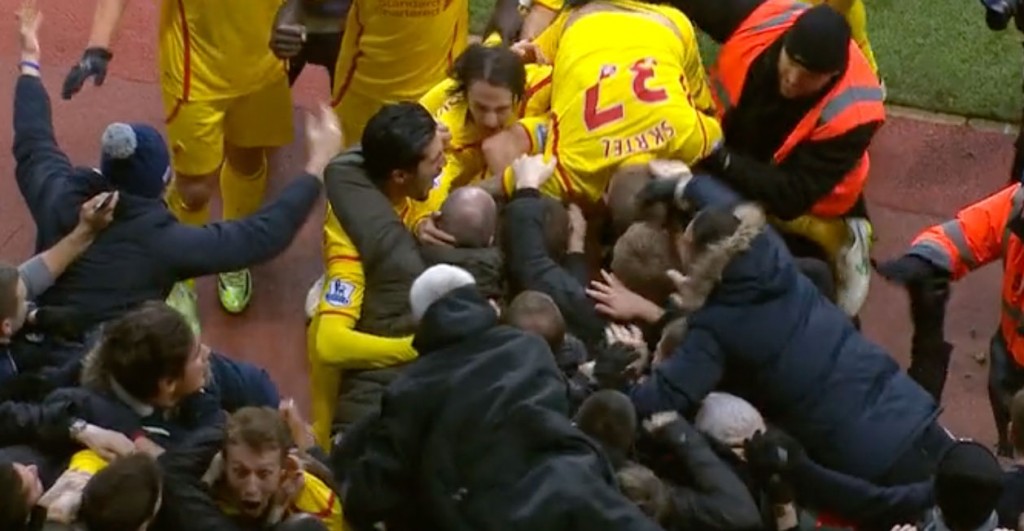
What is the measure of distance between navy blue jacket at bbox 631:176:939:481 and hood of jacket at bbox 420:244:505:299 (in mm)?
571

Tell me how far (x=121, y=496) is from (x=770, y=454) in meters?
1.62

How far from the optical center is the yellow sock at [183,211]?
6.31m

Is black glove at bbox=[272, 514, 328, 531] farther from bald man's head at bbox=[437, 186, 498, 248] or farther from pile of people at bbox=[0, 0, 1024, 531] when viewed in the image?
bald man's head at bbox=[437, 186, 498, 248]

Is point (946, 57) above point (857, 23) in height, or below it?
below

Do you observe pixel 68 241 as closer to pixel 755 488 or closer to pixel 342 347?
pixel 342 347

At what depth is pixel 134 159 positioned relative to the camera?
4.74m

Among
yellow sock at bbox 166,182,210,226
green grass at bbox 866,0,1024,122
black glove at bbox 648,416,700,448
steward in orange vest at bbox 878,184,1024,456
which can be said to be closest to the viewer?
black glove at bbox 648,416,700,448

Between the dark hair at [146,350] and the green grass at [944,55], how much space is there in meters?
4.29

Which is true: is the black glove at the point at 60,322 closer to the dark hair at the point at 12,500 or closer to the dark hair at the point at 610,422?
the dark hair at the point at 12,500

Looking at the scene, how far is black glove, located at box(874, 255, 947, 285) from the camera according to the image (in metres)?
5.19

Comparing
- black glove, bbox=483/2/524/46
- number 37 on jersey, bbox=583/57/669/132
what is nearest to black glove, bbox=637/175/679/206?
number 37 on jersey, bbox=583/57/669/132

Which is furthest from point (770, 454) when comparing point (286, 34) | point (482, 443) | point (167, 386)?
point (286, 34)

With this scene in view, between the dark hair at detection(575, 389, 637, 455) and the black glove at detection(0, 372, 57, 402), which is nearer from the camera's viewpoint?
the dark hair at detection(575, 389, 637, 455)

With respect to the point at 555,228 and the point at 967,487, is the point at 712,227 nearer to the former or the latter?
the point at 555,228
